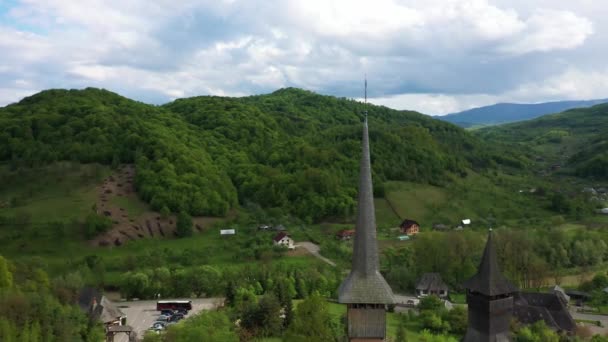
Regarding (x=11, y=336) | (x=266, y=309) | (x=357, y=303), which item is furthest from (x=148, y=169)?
(x=357, y=303)

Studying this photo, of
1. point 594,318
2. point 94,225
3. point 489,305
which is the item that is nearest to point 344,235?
point 94,225

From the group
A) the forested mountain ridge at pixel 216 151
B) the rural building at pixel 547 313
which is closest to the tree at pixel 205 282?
the forested mountain ridge at pixel 216 151

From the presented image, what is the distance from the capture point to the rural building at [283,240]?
2795 inches

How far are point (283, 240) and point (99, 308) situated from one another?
31922 millimetres

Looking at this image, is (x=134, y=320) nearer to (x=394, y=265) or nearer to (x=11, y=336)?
(x=11, y=336)

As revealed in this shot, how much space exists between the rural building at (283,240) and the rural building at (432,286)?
20516mm

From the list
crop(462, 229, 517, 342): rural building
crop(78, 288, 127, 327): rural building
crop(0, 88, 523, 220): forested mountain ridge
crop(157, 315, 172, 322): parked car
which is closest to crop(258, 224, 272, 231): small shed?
crop(0, 88, 523, 220): forested mountain ridge

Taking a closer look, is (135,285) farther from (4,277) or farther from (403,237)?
(403,237)

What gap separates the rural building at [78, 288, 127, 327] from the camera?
141 feet

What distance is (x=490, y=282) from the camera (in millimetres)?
23781

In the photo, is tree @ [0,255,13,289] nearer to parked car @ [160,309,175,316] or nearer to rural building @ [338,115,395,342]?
parked car @ [160,309,175,316]

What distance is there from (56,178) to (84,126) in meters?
19.2

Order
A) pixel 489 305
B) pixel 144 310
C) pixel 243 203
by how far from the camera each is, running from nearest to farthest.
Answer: pixel 489 305 < pixel 144 310 < pixel 243 203

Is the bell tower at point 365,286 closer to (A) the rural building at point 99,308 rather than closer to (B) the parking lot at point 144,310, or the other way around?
(B) the parking lot at point 144,310
